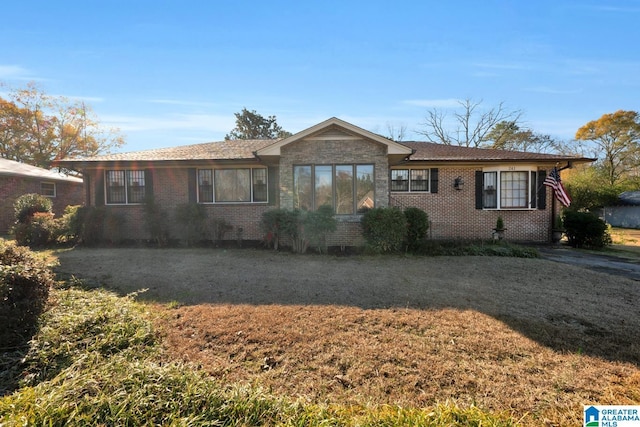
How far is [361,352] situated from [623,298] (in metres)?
5.10

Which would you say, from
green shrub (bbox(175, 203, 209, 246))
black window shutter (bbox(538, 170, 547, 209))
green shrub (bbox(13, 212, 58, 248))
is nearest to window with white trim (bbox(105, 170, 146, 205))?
green shrub (bbox(13, 212, 58, 248))

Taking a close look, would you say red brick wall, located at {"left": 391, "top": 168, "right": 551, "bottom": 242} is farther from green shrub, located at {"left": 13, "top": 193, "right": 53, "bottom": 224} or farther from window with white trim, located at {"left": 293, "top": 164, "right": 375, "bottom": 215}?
green shrub, located at {"left": 13, "top": 193, "right": 53, "bottom": 224}

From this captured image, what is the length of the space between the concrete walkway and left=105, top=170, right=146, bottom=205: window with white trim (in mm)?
14156

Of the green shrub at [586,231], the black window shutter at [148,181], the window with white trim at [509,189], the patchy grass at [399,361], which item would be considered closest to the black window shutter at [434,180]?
the window with white trim at [509,189]

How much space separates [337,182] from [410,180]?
382 cm

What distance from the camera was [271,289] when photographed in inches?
210

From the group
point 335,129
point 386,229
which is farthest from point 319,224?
point 335,129

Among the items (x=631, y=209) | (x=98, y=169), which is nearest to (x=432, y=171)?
(x=98, y=169)

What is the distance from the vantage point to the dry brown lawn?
257 cm

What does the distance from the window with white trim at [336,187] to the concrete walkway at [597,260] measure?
227 inches

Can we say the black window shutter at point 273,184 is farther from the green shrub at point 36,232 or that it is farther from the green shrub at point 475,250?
the green shrub at point 36,232

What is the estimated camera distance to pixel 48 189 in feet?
56.3

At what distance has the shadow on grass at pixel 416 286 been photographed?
387 centimetres

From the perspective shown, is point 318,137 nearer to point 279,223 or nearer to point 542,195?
point 279,223
